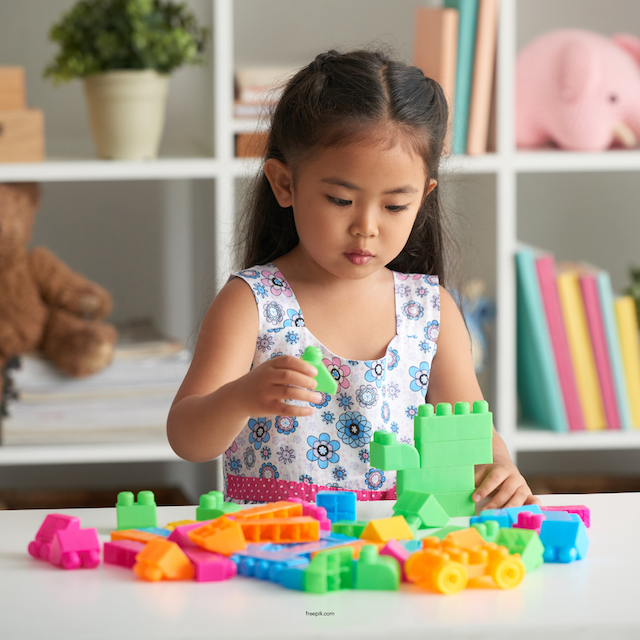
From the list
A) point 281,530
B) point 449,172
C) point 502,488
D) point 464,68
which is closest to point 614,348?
point 449,172

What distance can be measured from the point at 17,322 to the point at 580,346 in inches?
37.5

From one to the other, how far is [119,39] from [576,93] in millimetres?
776

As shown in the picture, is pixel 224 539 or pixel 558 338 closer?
pixel 224 539

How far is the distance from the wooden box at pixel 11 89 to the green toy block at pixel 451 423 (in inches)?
42.5

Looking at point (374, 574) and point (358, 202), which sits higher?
point (358, 202)

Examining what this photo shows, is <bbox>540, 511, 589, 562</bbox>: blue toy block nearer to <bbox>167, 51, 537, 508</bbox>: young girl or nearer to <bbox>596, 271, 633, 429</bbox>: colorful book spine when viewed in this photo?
<bbox>167, 51, 537, 508</bbox>: young girl

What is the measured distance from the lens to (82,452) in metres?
1.50

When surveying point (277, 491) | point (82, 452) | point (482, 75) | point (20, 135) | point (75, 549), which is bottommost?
point (82, 452)

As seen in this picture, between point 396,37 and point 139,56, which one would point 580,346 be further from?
point 139,56

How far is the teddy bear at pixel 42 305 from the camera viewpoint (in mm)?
1490

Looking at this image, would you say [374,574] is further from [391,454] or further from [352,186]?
[352,186]

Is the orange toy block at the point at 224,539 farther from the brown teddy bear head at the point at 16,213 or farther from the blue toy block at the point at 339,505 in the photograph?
the brown teddy bear head at the point at 16,213

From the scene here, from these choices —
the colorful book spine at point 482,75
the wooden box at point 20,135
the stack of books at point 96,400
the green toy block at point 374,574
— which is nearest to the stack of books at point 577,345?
the colorful book spine at point 482,75

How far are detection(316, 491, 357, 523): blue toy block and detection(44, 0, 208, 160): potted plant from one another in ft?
3.09
